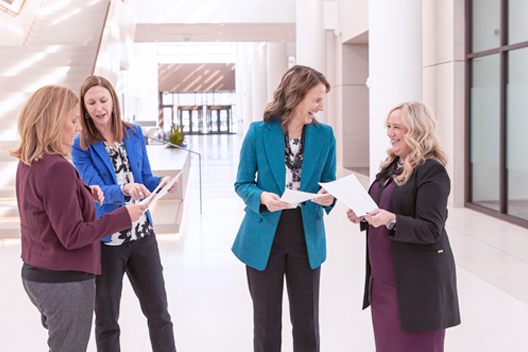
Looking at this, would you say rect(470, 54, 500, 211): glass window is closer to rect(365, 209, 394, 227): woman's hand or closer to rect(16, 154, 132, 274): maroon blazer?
rect(365, 209, 394, 227): woman's hand

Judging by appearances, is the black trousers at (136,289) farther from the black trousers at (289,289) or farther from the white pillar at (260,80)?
the white pillar at (260,80)

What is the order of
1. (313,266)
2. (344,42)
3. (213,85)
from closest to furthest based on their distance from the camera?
(313,266) < (344,42) < (213,85)

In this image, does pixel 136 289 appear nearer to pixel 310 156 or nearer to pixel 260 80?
pixel 310 156

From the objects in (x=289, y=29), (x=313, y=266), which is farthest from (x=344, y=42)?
(x=313, y=266)

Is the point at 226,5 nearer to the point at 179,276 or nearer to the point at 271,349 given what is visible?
the point at 179,276

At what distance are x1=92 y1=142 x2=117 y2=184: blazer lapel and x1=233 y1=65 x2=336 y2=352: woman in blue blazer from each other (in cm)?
61

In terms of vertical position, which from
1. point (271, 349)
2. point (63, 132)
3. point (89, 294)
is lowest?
point (271, 349)

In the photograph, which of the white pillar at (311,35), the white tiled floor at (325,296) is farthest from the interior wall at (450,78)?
the white pillar at (311,35)

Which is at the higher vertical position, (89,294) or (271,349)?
(89,294)

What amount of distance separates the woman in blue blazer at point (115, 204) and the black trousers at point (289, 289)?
51cm

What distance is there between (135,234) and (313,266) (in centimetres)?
86

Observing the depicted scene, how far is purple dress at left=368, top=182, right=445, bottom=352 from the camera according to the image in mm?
2201

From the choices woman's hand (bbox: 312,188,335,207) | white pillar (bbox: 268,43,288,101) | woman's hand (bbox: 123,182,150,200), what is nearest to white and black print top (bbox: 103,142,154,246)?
woman's hand (bbox: 123,182,150,200)

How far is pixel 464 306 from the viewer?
3.93 m
